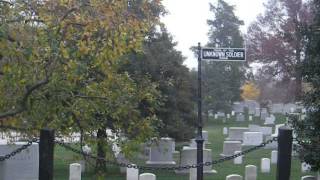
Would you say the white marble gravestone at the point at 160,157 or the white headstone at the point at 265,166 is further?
the white marble gravestone at the point at 160,157

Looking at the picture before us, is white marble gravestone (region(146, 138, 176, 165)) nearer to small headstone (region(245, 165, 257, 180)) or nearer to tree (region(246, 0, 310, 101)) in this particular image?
small headstone (region(245, 165, 257, 180))

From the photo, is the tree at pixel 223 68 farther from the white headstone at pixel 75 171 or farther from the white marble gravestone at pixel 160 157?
the white headstone at pixel 75 171

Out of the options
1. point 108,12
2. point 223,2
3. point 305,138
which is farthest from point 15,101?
point 223,2

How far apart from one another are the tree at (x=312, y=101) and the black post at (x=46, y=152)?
19.6 ft

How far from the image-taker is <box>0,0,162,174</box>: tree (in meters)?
6.57

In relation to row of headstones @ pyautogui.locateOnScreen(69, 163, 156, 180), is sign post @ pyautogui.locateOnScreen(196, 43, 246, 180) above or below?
above

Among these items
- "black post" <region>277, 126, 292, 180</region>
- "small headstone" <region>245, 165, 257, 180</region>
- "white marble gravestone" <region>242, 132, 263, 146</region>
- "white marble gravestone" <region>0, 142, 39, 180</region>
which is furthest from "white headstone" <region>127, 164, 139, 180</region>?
"white marble gravestone" <region>242, 132, 263, 146</region>

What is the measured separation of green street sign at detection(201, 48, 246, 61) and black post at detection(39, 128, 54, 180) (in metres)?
4.85

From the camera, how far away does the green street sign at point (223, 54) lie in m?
10.8

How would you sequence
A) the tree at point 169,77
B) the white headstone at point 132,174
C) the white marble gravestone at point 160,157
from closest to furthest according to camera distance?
the white headstone at point 132,174 < the tree at point 169,77 < the white marble gravestone at point 160,157

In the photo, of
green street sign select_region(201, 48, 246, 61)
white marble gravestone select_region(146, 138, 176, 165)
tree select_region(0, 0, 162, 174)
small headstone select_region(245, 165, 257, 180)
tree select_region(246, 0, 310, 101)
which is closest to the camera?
tree select_region(0, 0, 162, 174)

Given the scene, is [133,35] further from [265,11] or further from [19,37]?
[265,11]

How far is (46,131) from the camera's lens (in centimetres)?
672

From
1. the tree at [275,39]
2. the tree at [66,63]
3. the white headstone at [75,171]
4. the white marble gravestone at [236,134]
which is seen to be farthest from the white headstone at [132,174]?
the tree at [275,39]
